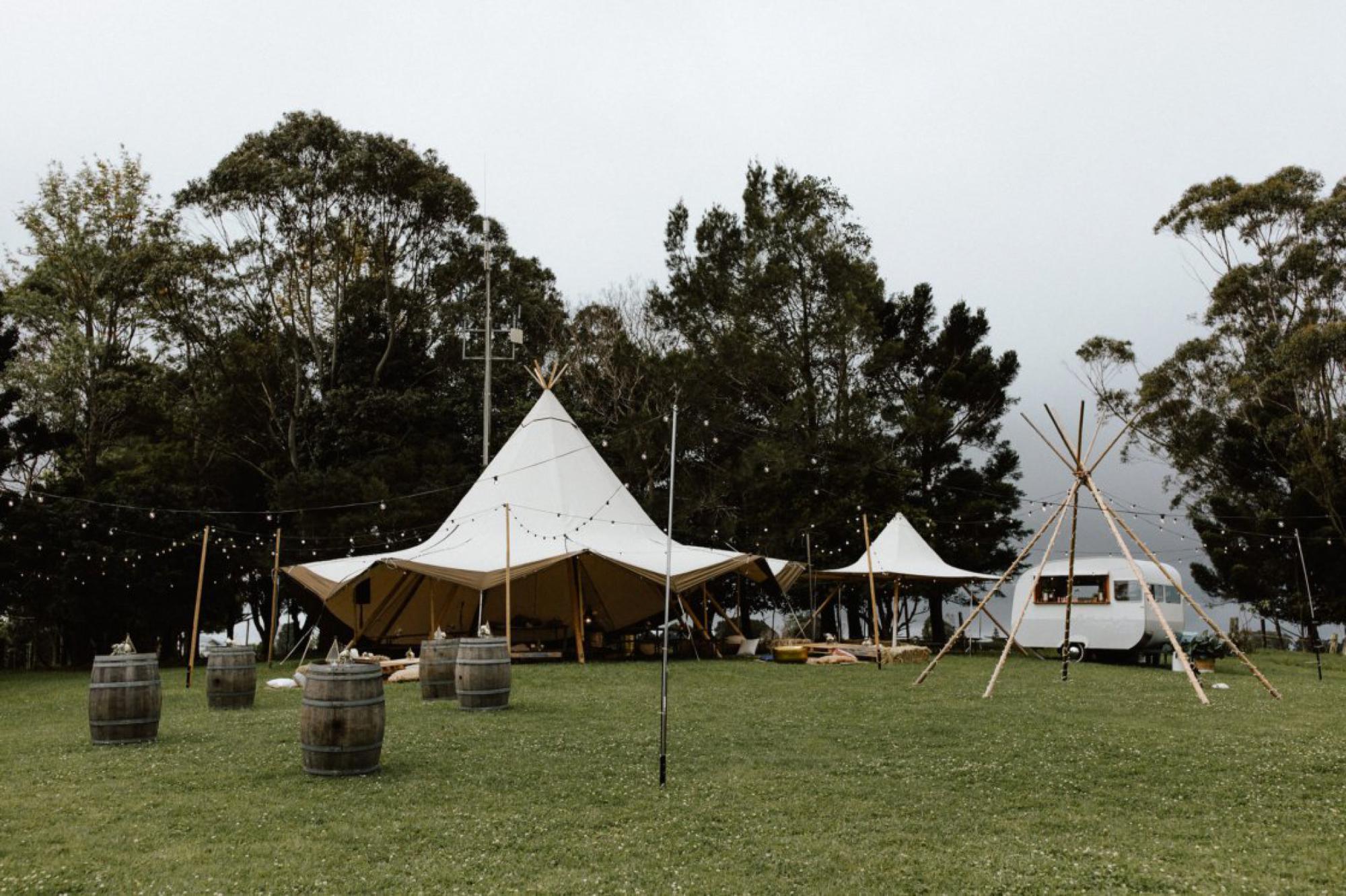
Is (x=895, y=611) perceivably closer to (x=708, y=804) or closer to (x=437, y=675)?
(x=437, y=675)

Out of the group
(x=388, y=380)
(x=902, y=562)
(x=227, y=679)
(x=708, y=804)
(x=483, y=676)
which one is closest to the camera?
(x=708, y=804)

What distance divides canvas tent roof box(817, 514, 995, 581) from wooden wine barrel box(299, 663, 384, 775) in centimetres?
1582

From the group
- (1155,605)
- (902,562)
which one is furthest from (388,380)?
(1155,605)

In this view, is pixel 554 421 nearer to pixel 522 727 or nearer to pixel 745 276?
pixel 745 276

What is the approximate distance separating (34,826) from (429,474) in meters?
23.3

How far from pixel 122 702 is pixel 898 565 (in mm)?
17364

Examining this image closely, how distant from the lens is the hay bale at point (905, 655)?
20.2 m

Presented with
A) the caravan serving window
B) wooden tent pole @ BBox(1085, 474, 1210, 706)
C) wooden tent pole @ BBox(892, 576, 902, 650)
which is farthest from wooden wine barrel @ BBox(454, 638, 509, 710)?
the caravan serving window

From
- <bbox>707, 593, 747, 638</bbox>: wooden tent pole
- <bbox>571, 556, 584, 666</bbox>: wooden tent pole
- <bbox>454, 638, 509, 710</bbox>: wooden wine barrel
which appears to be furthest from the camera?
<bbox>707, 593, 747, 638</bbox>: wooden tent pole

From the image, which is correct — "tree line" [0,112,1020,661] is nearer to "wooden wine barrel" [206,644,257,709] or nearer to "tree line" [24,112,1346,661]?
"tree line" [24,112,1346,661]

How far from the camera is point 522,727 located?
9953mm

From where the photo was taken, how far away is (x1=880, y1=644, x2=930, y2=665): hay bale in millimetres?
20219

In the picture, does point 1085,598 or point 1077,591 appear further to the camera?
point 1077,591

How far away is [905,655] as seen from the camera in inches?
810
